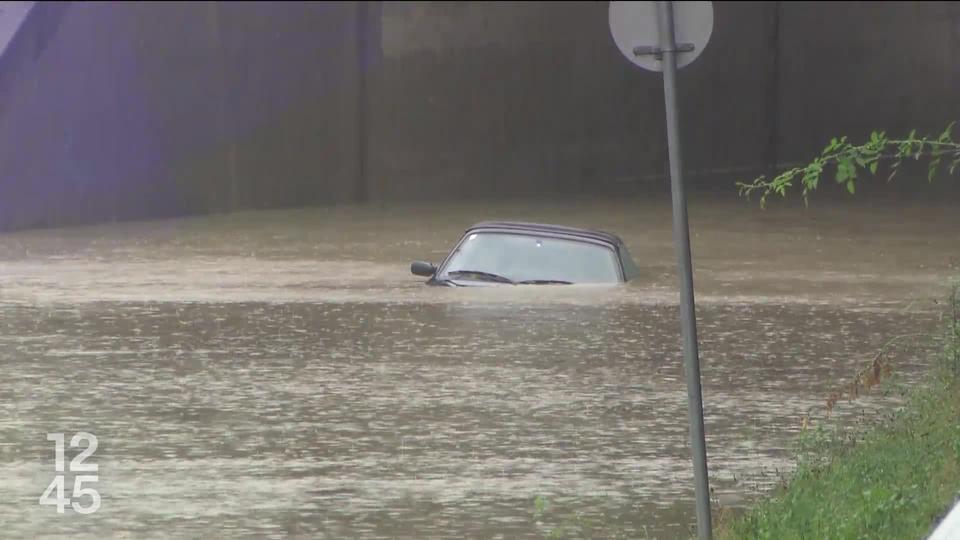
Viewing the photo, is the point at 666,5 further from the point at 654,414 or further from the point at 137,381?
the point at 137,381

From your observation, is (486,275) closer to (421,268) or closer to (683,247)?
(421,268)

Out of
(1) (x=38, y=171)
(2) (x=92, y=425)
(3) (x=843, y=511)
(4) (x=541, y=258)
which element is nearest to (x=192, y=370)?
(2) (x=92, y=425)

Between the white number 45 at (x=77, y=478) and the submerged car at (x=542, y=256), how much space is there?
8347 millimetres

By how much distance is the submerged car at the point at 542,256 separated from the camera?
20.0m

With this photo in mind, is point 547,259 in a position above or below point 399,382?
above

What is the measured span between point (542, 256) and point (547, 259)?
3.3 inches

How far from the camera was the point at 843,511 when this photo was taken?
8180 millimetres

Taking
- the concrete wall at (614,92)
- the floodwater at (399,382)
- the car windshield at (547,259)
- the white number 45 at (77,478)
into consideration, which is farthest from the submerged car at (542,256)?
the concrete wall at (614,92)

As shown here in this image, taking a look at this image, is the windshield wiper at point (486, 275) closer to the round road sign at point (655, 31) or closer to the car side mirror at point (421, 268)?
the car side mirror at point (421, 268)

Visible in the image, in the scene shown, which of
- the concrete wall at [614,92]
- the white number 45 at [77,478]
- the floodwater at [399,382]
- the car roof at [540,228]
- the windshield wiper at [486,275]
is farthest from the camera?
the concrete wall at [614,92]

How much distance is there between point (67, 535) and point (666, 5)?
11.3ft

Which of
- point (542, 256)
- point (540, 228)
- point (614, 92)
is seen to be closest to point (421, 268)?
point (542, 256)

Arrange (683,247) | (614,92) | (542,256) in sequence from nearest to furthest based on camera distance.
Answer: (683,247)
(542,256)
(614,92)

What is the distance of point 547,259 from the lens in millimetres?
20297
